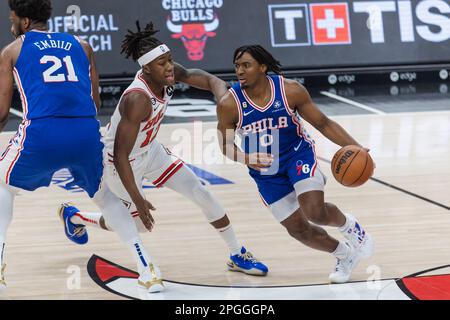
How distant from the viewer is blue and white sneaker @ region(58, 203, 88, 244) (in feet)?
22.5

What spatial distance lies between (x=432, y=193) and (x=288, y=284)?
9.74 ft

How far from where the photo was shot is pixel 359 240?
6078 mm

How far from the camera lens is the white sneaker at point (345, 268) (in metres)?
5.93

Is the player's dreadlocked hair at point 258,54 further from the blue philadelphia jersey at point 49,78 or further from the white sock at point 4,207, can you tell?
the white sock at point 4,207

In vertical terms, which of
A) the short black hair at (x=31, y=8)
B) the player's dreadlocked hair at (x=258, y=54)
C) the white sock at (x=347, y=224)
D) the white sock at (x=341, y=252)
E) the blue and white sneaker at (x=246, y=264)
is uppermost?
the short black hair at (x=31, y=8)

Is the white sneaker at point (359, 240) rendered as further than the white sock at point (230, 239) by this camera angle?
No

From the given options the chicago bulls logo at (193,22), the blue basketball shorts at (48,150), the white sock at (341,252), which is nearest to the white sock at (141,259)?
the blue basketball shorts at (48,150)

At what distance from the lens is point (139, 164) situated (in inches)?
248

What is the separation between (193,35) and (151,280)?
8.97 meters

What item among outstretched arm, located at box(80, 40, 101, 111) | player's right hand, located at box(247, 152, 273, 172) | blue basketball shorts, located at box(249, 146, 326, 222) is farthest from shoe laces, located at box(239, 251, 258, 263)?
outstretched arm, located at box(80, 40, 101, 111)

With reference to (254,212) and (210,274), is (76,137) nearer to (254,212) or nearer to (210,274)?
(210,274)

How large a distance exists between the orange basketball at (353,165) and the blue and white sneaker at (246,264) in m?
0.83

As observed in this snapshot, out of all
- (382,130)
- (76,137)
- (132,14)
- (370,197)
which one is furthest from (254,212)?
(132,14)

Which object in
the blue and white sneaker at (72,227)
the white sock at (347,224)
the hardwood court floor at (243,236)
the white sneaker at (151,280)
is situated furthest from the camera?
the blue and white sneaker at (72,227)
